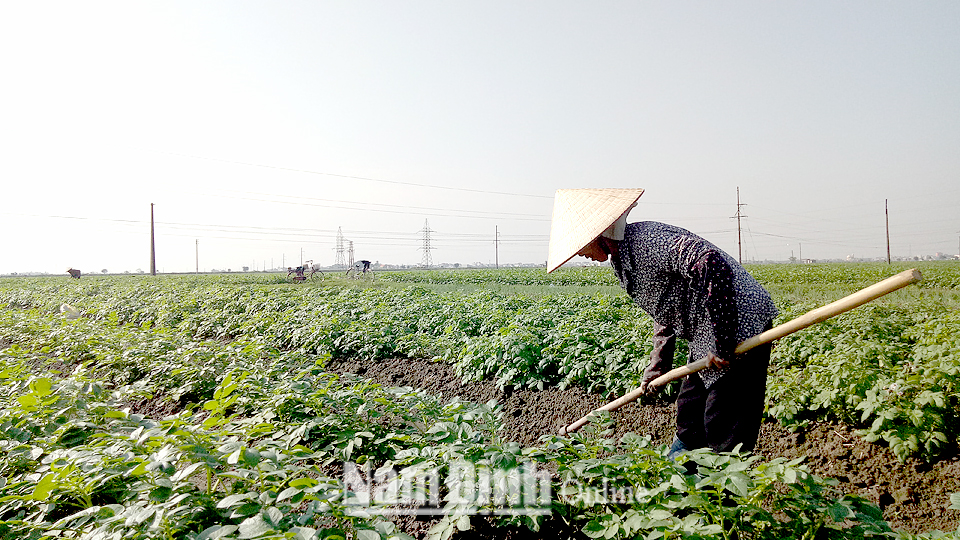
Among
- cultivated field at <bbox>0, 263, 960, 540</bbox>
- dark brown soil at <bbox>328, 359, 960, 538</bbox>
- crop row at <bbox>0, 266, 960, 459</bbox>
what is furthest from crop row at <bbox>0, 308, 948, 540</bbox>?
crop row at <bbox>0, 266, 960, 459</bbox>

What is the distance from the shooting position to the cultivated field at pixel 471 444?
159 cm

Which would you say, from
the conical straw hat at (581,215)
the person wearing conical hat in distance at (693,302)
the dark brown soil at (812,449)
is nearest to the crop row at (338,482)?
the dark brown soil at (812,449)

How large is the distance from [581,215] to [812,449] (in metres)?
2.27

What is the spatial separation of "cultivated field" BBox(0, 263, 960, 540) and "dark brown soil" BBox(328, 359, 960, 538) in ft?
0.04

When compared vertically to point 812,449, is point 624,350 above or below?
above

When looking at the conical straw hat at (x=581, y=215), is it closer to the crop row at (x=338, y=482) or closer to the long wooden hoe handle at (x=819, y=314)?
the long wooden hoe handle at (x=819, y=314)

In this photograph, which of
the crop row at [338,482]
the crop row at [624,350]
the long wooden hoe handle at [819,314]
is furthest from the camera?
the crop row at [624,350]

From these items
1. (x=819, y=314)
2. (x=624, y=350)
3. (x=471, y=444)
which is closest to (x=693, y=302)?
(x=819, y=314)

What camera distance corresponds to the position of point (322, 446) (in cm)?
287

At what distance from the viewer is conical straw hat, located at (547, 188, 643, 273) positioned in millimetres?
2320

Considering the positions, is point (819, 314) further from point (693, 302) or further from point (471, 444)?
point (471, 444)

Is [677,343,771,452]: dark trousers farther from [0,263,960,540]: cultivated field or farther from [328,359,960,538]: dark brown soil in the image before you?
[328,359,960,538]: dark brown soil

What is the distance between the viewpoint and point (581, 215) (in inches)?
97.7

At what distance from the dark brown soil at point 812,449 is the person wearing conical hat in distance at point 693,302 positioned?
0.89 m
